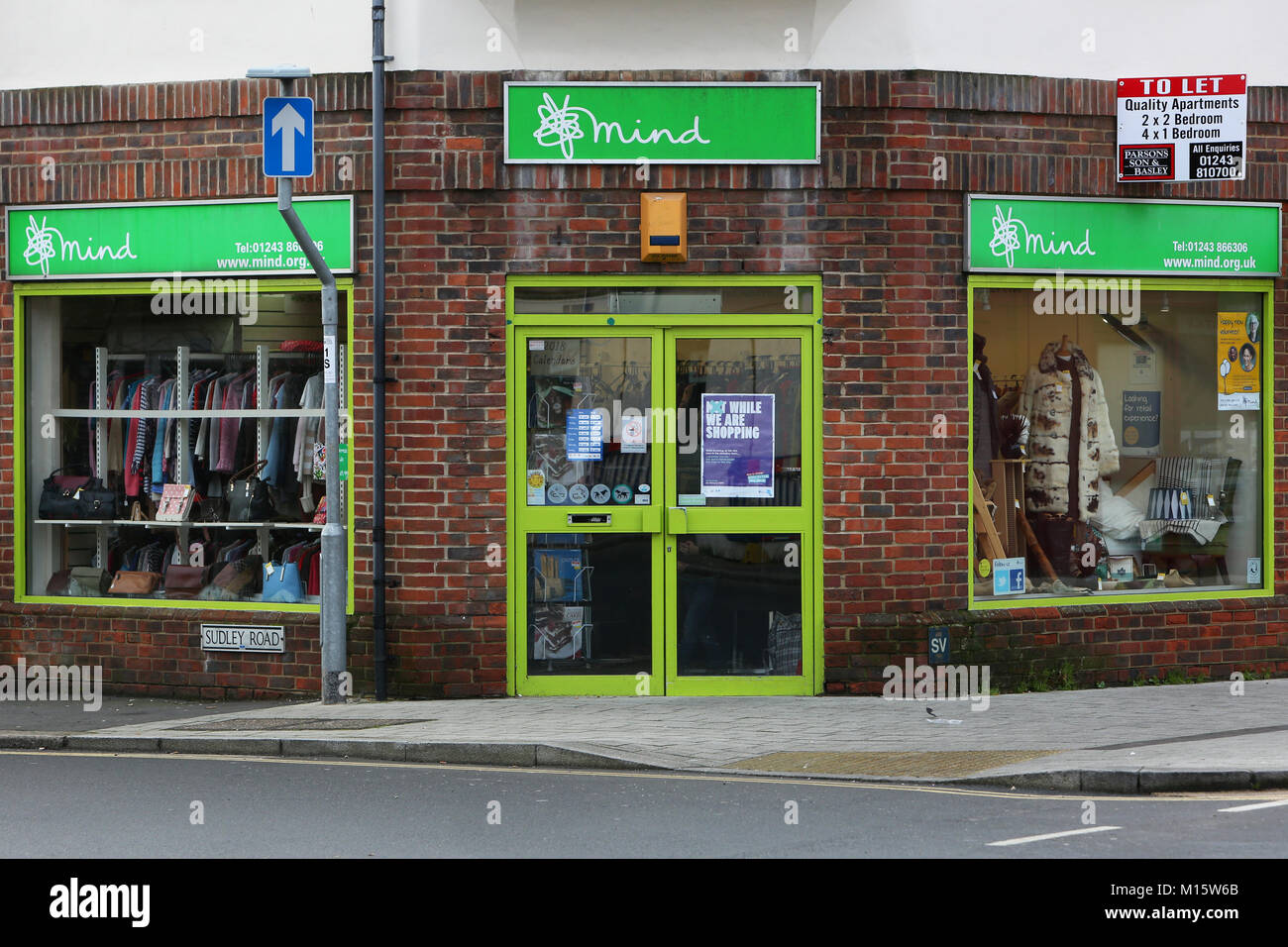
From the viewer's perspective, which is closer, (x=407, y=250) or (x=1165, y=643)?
(x=407, y=250)

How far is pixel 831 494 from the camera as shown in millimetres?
11414

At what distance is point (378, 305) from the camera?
11.3 metres

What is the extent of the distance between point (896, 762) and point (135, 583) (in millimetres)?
6546

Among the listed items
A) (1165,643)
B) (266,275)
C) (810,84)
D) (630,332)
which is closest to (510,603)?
(630,332)

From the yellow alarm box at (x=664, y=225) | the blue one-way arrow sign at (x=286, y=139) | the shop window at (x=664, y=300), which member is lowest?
the shop window at (x=664, y=300)

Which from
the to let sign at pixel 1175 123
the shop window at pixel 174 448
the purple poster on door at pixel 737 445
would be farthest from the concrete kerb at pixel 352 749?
the to let sign at pixel 1175 123

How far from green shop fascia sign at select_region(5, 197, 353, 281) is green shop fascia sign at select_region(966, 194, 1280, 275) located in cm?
476

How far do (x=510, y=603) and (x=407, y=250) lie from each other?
8.79 ft

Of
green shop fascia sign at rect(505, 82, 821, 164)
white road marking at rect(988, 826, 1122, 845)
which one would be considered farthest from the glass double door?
white road marking at rect(988, 826, 1122, 845)

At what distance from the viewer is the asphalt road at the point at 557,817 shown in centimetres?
687

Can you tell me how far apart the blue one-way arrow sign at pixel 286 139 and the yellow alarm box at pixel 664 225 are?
2.39 metres

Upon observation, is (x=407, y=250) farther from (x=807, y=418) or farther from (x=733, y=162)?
(x=807, y=418)

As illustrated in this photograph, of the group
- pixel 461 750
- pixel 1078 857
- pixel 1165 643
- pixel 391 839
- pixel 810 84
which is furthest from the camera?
pixel 1165 643

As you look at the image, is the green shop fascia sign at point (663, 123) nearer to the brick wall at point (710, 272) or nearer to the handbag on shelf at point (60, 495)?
the brick wall at point (710, 272)
